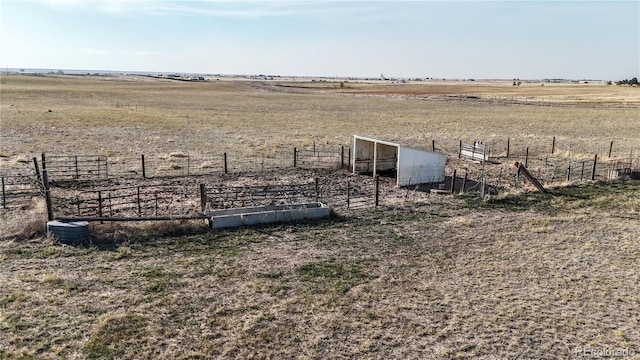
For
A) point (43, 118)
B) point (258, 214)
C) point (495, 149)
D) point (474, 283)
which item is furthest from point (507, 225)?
point (43, 118)

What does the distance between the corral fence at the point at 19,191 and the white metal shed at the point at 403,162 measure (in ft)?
40.7

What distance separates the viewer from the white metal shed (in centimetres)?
1983

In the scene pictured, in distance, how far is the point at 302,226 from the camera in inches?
565

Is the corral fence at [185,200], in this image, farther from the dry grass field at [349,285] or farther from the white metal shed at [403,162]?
the white metal shed at [403,162]

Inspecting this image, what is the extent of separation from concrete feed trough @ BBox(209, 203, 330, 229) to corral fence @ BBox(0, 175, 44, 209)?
6153 mm

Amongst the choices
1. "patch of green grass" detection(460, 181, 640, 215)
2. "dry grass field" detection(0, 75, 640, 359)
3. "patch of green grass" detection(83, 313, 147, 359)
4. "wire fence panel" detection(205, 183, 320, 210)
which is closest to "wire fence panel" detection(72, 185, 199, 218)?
"wire fence panel" detection(205, 183, 320, 210)

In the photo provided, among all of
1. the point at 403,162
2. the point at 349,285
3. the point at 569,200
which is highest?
the point at 403,162

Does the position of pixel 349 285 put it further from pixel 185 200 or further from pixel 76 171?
pixel 76 171

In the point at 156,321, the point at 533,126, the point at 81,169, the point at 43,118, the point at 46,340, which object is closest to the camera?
the point at 46,340

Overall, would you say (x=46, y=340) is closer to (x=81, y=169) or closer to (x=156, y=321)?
(x=156, y=321)

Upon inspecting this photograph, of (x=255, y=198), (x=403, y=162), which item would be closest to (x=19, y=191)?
(x=255, y=198)

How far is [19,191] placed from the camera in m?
17.2

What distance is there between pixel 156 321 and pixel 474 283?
6.53 meters

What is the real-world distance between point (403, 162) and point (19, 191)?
14.1m
